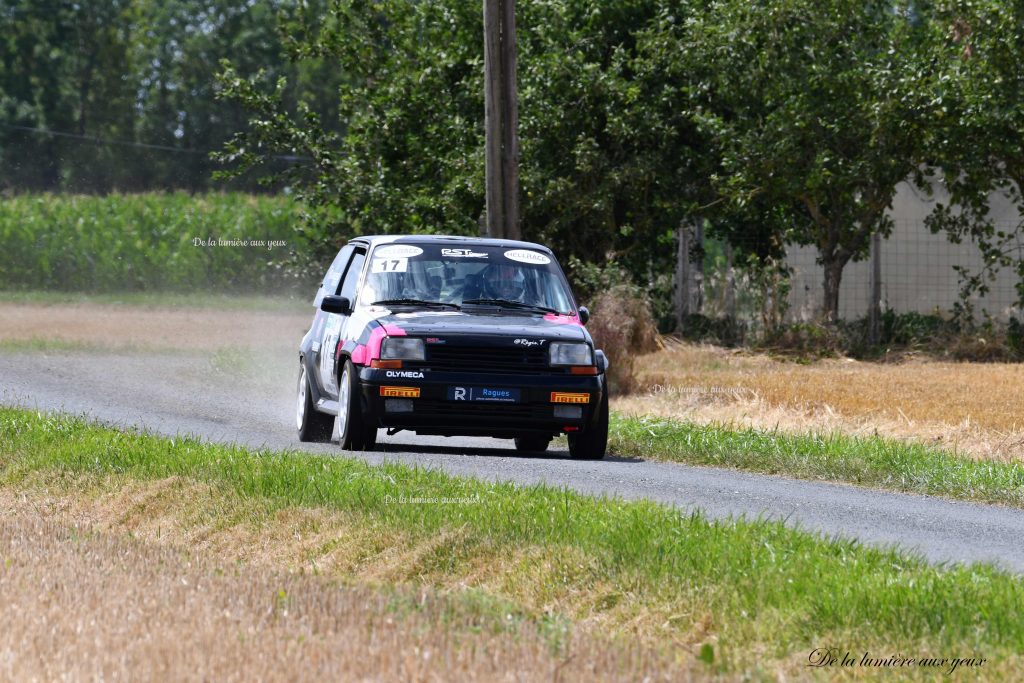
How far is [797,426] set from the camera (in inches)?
683

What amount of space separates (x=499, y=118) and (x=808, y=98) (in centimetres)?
805

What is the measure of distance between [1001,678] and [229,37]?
3218 inches

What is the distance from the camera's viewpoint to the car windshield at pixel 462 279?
47.4 feet

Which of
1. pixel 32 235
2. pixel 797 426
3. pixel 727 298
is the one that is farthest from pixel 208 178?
pixel 797 426

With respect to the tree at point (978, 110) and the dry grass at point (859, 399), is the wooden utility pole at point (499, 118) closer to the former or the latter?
the dry grass at point (859, 399)

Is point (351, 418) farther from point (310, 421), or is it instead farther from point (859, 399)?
point (859, 399)

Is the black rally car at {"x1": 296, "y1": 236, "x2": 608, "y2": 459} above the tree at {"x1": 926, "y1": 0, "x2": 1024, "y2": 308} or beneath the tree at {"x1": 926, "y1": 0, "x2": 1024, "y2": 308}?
beneath

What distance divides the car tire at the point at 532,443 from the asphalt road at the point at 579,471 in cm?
16

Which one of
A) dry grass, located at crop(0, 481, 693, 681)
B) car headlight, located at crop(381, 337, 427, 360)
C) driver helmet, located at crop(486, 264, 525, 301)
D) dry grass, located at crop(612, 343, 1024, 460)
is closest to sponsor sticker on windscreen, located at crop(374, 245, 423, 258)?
driver helmet, located at crop(486, 264, 525, 301)

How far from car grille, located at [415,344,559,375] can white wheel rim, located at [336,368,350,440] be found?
83cm

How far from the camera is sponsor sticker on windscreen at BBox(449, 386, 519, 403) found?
43.9 ft

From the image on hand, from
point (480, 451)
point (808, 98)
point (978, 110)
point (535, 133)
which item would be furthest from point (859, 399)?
point (535, 133)

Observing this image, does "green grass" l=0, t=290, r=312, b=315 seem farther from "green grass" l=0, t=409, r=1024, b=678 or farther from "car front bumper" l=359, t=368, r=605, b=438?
"green grass" l=0, t=409, r=1024, b=678

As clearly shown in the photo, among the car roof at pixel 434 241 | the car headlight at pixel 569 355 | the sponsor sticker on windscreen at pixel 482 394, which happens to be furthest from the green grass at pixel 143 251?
the sponsor sticker on windscreen at pixel 482 394
